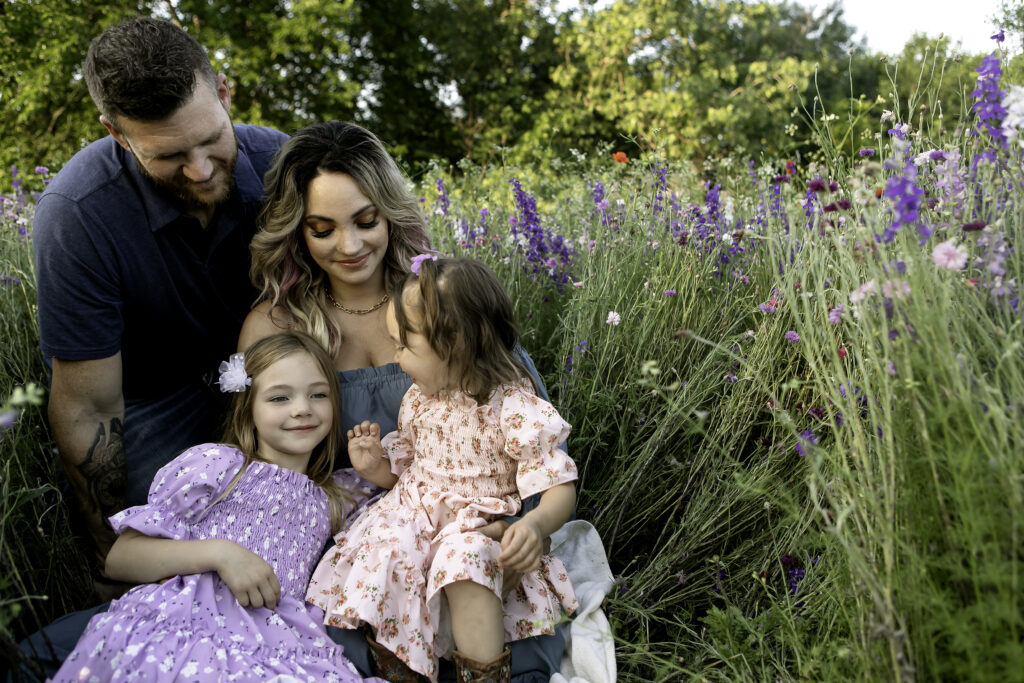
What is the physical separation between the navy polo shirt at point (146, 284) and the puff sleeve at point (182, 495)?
661mm

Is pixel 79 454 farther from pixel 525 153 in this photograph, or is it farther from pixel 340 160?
pixel 525 153

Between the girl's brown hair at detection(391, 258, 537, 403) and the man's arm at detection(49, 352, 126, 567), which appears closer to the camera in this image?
the girl's brown hair at detection(391, 258, 537, 403)

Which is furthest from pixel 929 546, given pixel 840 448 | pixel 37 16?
pixel 37 16

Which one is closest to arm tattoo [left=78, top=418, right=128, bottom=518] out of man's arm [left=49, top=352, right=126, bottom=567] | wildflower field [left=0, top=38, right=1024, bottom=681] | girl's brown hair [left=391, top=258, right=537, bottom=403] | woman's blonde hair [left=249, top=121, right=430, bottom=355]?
man's arm [left=49, top=352, right=126, bottom=567]

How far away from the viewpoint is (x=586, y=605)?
219 centimetres

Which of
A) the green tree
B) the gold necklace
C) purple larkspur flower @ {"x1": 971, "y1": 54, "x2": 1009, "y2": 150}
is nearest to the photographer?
purple larkspur flower @ {"x1": 971, "y1": 54, "x2": 1009, "y2": 150}

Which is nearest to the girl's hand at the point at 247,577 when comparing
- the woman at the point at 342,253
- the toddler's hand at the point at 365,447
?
the toddler's hand at the point at 365,447

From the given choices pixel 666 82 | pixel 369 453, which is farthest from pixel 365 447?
pixel 666 82

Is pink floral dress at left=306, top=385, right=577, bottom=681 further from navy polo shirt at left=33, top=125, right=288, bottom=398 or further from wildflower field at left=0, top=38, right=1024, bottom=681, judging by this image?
navy polo shirt at left=33, top=125, right=288, bottom=398

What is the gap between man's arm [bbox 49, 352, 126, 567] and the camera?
254 centimetres

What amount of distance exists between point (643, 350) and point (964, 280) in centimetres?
125

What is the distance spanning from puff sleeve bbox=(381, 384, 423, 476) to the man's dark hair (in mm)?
1149

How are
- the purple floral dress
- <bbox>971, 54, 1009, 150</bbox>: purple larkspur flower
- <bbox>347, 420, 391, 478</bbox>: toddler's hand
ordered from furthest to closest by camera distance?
<bbox>347, 420, 391, 478</bbox>: toddler's hand < the purple floral dress < <bbox>971, 54, 1009, 150</bbox>: purple larkspur flower

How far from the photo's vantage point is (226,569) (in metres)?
1.98
